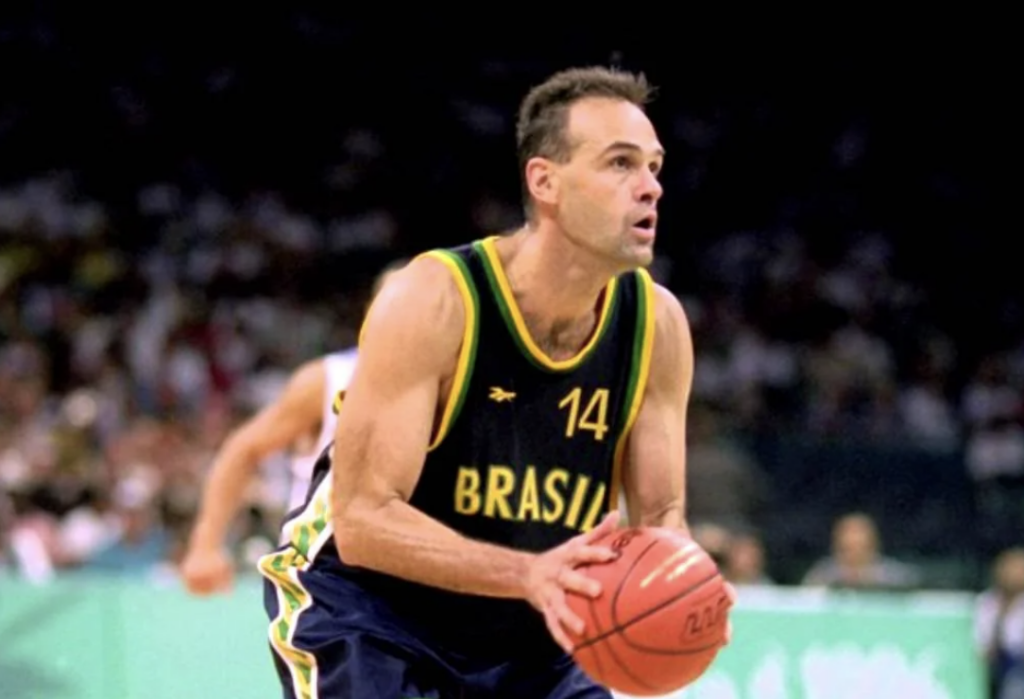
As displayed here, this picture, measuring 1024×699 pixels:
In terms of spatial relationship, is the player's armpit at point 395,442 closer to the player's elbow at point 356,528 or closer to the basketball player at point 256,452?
the player's elbow at point 356,528

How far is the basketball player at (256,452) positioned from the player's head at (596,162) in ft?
6.91

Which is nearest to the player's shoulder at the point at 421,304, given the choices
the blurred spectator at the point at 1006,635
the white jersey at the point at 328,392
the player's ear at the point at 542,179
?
the player's ear at the point at 542,179

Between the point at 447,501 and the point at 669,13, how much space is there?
50.5 ft

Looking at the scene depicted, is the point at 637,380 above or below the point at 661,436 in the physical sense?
above

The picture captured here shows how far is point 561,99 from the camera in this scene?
4.64m

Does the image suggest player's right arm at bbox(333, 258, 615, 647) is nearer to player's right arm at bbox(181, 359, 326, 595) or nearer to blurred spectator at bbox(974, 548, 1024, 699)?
player's right arm at bbox(181, 359, 326, 595)

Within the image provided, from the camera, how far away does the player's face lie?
4.49m

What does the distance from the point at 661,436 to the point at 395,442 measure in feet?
2.27

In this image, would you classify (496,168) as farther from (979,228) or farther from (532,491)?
(532,491)

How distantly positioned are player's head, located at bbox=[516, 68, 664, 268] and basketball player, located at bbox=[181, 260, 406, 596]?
2106 millimetres

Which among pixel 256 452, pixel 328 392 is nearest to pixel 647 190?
pixel 328 392

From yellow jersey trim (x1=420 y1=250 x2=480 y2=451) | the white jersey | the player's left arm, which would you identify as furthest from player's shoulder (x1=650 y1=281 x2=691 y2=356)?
the white jersey

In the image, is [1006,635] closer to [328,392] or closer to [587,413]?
[328,392]

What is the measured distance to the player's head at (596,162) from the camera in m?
4.50
